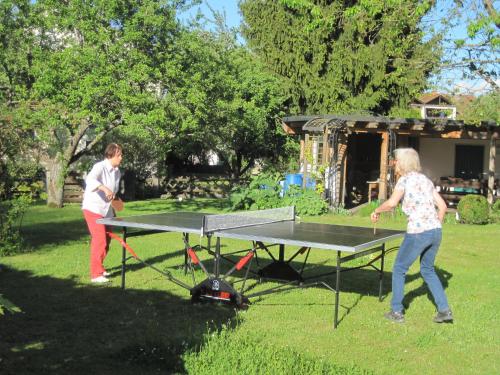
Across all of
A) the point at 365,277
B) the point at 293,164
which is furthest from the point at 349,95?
the point at 365,277

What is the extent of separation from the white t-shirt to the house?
11662 millimetres

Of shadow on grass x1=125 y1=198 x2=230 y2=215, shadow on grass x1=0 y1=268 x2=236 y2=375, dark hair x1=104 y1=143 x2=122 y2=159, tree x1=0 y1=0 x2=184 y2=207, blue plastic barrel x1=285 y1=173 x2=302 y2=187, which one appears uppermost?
tree x1=0 y1=0 x2=184 y2=207

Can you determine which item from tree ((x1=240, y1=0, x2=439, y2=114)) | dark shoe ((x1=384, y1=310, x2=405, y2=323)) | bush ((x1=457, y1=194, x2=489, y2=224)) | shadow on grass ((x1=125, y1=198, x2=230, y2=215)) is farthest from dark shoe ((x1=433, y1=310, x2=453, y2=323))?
tree ((x1=240, y1=0, x2=439, y2=114))

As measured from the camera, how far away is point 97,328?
226 inches

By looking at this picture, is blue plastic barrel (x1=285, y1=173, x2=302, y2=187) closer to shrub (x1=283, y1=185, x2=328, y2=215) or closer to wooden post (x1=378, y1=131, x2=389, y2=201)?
shrub (x1=283, y1=185, x2=328, y2=215)

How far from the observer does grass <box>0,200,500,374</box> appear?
4.75 meters

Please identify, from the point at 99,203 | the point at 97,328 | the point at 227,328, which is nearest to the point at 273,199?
the point at 99,203

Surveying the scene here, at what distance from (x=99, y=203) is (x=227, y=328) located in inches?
110

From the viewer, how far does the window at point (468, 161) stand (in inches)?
886

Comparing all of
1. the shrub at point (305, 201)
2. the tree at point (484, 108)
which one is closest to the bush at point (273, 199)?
the shrub at point (305, 201)

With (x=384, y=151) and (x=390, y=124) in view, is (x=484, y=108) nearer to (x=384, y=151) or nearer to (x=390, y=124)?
(x=390, y=124)

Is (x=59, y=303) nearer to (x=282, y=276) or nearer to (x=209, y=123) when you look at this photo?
(x=282, y=276)

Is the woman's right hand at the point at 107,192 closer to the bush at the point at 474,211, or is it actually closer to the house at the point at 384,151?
the bush at the point at 474,211

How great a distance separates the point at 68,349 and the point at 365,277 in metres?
4.71
